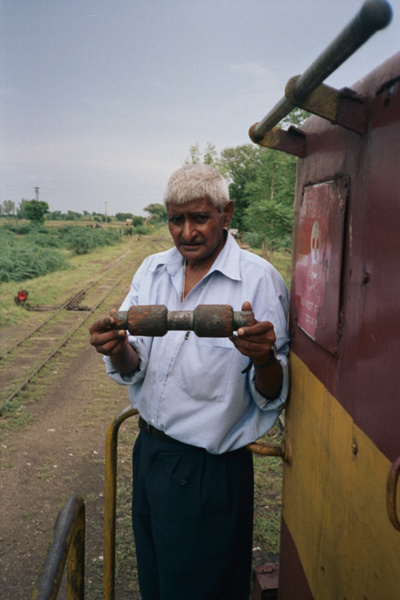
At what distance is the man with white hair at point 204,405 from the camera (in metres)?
2.13

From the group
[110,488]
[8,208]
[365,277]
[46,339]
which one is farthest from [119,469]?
[8,208]

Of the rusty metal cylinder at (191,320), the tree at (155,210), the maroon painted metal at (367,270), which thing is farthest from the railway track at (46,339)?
the tree at (155,210)

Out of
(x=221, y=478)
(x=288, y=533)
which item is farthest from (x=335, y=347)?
(x=288, y=533)

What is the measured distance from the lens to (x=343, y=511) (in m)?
1.57

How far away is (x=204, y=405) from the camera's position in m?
2.15

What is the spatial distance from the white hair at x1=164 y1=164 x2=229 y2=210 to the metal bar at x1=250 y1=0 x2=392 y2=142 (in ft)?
1.76

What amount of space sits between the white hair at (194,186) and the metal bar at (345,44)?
1.76 feet

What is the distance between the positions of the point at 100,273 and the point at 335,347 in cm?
2123

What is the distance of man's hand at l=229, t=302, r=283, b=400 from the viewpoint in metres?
1.69

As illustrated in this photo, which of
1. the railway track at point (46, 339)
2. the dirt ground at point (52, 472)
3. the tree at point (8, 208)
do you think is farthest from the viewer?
the tree at point (8, 208)

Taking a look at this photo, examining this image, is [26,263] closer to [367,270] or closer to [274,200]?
[274,200]

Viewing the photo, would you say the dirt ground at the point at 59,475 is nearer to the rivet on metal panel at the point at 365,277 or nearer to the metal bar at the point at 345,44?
the rivet on metal panel at the point at 365,277

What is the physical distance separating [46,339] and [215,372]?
9091mm

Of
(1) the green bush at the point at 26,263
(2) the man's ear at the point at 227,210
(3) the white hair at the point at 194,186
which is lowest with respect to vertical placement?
(1) the green bush at the point at 26,263
